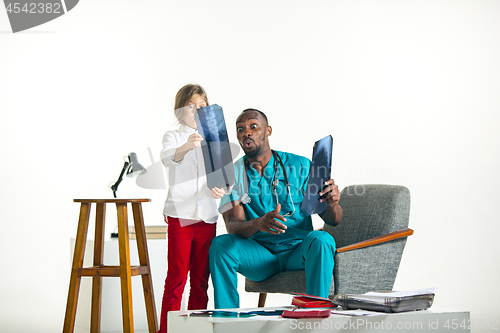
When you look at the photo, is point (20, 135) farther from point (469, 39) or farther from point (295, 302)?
point (469, 39)

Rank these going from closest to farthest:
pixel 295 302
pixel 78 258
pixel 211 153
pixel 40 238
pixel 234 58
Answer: pixel 295 302 → pixel 211 153 → pixel 78 258 → pixel 40 238 → pixel 234 58

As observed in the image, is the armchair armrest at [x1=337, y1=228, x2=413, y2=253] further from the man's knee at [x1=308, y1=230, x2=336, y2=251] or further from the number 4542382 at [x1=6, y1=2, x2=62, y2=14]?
the number 4542382 at [x1=6, y1=2, x2=62, y2=14]

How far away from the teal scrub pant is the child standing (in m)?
0.14

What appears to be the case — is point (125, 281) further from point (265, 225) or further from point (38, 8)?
point (38, 8)

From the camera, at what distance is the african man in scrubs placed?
1976mm

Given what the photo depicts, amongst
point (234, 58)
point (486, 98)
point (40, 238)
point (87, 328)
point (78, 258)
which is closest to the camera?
point (78, 258)

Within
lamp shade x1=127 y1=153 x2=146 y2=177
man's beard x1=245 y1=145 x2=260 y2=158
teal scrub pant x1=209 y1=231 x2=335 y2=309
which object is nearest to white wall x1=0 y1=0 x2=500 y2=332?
lamp shade x1=127 y1=153 x2=146 y2=177

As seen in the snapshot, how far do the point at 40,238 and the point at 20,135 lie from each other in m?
0.69

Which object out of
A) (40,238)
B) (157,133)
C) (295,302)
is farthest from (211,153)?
(40,238)

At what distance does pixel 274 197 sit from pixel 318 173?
295mm

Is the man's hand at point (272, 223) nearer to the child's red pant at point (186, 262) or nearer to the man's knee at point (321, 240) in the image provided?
the man's knee at point (321, 240)

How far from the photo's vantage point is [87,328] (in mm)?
2588

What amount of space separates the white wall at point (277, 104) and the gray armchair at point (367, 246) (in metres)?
1.30

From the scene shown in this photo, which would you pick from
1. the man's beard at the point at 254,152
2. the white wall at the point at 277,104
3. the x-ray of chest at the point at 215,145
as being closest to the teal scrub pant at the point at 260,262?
the x-ray of chest at the point at 215,145
